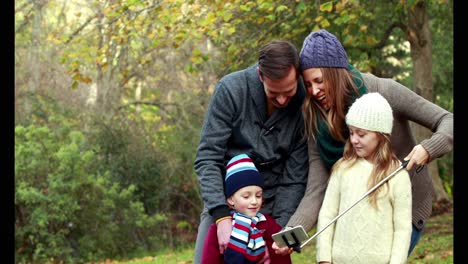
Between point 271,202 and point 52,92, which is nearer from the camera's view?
point 271,202

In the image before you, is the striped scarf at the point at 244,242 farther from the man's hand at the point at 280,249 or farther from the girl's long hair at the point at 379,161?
the girl's long hair at the point at 379,161

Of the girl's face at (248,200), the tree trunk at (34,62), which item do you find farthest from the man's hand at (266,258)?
the tree trunk at (34,62)

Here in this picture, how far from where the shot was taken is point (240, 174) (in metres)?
4.10

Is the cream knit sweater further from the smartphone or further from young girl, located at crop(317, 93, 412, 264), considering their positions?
the smartphone

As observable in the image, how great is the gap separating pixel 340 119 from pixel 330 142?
149mm

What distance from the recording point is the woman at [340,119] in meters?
3.97

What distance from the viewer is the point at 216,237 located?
4.12 meters

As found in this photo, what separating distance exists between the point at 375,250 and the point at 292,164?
70cm

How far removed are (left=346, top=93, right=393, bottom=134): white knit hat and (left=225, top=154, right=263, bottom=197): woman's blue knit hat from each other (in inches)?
22.0
